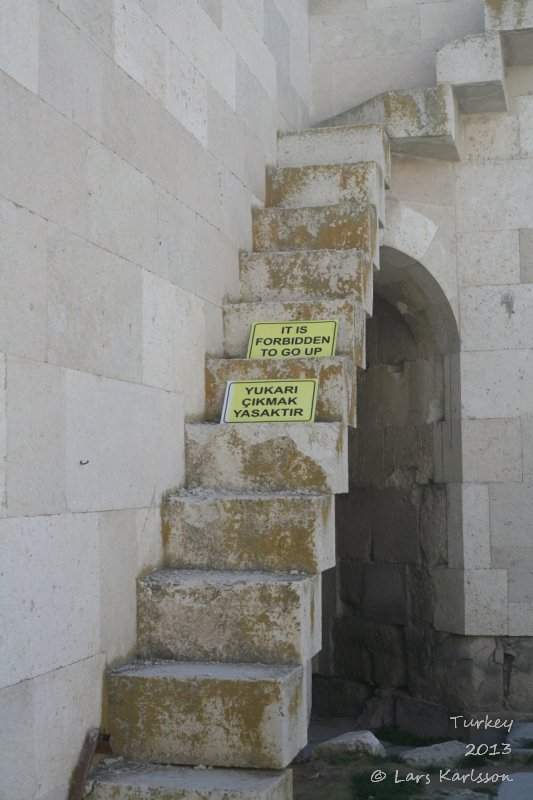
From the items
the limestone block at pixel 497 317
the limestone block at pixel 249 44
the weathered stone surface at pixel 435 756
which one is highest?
the limestone block at pixel 249 44

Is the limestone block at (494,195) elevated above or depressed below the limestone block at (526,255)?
above

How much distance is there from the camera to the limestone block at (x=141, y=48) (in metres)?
3.24

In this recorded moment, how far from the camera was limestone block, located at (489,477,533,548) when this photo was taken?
5.16 meters

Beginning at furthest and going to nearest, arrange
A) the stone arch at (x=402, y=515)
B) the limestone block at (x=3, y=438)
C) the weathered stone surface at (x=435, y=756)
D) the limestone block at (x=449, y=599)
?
1. the stone arch at (x=402, y=515)
2. the limestone block at (x=449, y=599)
3. the weathered stone surface at (x=435, y=756)
4. the limestone block at (x=3, y=438)

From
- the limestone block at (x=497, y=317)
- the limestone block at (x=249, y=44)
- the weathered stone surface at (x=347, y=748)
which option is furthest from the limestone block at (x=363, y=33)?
the weathered stone surface at (x=347, y=748)

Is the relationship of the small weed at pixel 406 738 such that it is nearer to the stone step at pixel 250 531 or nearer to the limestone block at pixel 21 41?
the stone step at pixel 250 531

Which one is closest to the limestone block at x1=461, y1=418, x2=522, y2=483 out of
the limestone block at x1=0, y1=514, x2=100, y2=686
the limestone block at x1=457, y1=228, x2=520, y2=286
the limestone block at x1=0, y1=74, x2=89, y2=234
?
the limestone block at x1=457, y1=228, x2=520, y2=286

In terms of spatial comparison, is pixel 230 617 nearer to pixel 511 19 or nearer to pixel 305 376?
pixel 305 376

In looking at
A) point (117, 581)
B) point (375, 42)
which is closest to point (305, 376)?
point (117, 581)

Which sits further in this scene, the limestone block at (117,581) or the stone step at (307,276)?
the stone step at (307,276)

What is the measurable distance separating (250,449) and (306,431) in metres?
0.22

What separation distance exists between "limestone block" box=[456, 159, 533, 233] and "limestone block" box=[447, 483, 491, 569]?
4.52 feet

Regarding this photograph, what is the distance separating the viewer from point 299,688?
2.94 m

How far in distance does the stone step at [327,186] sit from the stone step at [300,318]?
69cm
